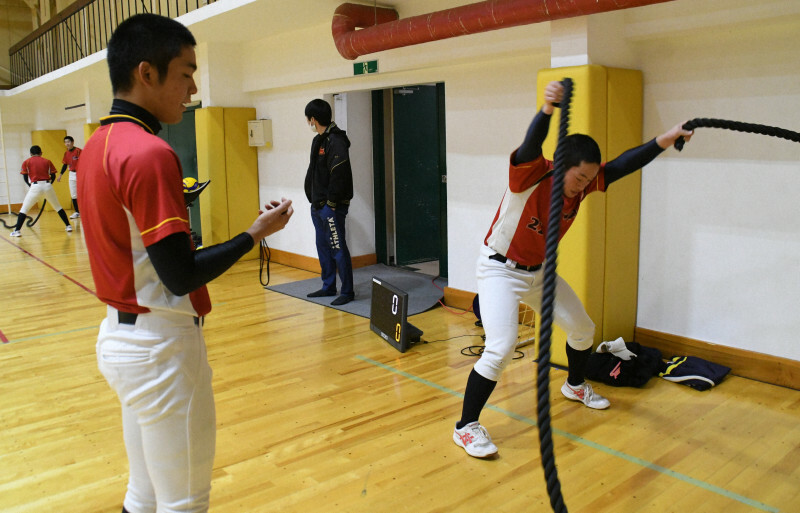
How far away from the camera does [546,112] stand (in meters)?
2.57

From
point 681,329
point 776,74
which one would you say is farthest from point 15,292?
point 776,74

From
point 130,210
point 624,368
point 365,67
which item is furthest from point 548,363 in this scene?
point 365,67

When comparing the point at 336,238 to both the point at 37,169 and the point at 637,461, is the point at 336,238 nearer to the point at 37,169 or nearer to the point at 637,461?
the point at 637,461

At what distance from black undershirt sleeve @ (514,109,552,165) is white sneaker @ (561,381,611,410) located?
1.56 metres

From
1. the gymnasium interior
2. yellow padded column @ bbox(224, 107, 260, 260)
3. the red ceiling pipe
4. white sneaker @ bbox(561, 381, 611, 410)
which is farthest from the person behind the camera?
yellow padded column @ bbox(224, 107, 260, 260)

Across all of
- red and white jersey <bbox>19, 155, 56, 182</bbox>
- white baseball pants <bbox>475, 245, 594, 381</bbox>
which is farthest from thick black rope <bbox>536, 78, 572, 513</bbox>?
red and white jersey <bbox>19, 155, 56, 182</bbox>

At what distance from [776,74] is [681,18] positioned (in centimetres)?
65

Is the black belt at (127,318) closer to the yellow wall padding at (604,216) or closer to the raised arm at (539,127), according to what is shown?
the raised arm at (539,127)

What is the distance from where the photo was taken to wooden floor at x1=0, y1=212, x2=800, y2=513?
2.91 m

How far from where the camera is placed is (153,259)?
1.56m

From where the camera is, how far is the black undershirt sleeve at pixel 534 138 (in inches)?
105

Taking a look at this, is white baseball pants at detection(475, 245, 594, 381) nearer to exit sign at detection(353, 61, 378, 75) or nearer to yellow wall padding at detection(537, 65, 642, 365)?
yellow wall padding at detection(537, 65, 642, 365)

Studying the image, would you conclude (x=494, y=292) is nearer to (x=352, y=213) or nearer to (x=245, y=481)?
(x=245, y=481)

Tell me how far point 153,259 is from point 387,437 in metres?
2.23
